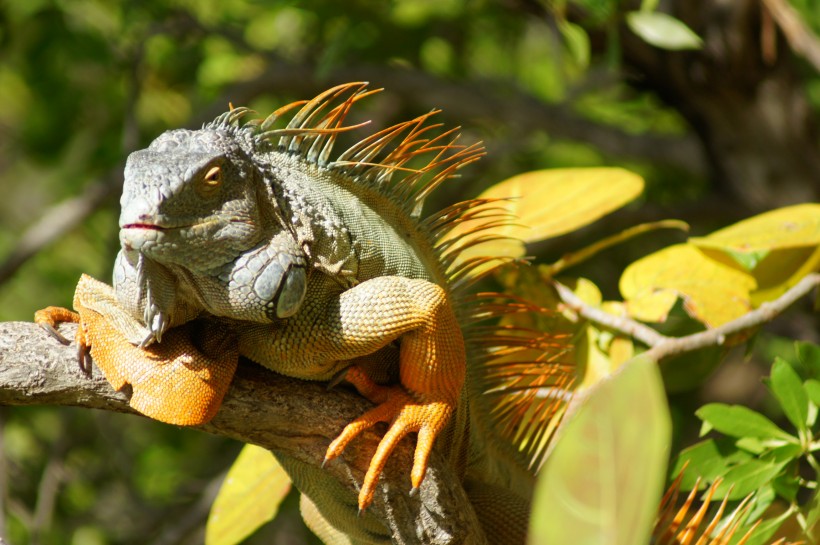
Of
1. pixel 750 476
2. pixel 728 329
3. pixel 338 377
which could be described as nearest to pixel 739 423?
pixel 750 476

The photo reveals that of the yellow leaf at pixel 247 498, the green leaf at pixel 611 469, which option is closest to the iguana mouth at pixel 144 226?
the green leaf at pixel 611 469

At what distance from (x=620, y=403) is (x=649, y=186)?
479 cm

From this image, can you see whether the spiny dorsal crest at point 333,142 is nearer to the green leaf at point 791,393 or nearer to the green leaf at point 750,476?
the green leaf at point 791,393

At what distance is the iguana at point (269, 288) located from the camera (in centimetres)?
193

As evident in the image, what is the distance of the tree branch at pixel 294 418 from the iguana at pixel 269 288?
53mm

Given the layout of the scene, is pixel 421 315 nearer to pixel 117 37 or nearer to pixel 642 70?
pixel 642 70

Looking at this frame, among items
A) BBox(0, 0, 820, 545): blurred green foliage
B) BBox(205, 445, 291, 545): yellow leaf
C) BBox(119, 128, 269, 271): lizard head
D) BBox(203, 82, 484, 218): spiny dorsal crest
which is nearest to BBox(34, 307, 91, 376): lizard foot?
BBox(119, 128, 269, 271): lizard head

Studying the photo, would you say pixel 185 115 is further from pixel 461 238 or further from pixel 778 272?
pixel 778 272

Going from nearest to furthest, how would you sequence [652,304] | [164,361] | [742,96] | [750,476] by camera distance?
[164,361], [750,476], [652,304], [742,96]

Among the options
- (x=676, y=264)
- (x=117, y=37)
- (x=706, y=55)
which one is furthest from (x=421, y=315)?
(x=117, y=37)

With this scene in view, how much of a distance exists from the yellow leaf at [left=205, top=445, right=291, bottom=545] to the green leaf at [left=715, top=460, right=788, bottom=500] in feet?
4.31

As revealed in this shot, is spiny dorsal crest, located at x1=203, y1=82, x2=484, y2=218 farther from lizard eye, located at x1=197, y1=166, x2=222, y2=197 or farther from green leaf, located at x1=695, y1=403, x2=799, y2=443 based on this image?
green leaf, located at x1=695, y1=403, x2=799, y2=443

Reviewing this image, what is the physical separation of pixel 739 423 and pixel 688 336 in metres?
0.53

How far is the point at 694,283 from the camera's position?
118 inches
